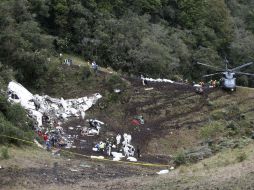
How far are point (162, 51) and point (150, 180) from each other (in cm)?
3777

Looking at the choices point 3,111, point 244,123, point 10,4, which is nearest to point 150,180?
point 3,111

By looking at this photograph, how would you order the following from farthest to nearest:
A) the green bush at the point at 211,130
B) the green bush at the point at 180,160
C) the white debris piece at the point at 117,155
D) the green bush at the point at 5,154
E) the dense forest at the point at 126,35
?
the dense forest at the point at 126,35 → the green bush at the point at 211,130 → the white debris piece at the point at 117,155 → the green bush at the point at 180,160 → the green bush at the point at 5,154

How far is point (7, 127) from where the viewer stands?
29.8m

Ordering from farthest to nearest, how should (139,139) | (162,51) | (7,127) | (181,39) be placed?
(181,39)
(162,51)
(139,139)
(7,127)

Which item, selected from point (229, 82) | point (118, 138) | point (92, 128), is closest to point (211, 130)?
point (118, 138)

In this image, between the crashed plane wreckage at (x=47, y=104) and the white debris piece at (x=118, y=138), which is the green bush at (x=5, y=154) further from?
the white debris piece at (x=118, y=138)

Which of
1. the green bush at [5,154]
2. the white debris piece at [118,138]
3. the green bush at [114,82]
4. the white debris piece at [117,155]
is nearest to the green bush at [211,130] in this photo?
the white debris piece at [118,138]

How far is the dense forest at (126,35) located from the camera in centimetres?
4528

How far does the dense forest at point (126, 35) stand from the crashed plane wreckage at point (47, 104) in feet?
6.22

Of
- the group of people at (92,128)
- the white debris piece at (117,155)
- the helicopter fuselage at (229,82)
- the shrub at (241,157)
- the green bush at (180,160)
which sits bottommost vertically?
→ the shrub at (241,157)

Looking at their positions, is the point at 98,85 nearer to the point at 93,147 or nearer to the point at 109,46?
the point at 93,147

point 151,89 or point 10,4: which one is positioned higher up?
point 10,4

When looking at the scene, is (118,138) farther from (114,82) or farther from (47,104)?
(114,82)

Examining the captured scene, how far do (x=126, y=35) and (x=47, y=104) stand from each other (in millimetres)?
22083
